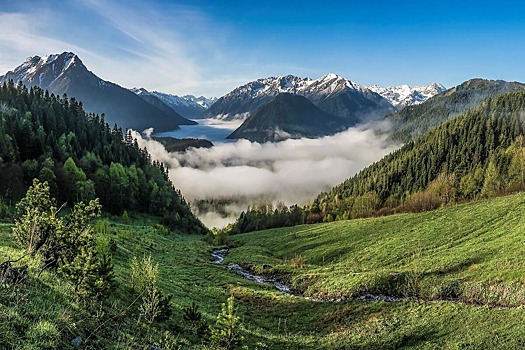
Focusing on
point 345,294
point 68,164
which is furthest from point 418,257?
point 68,164

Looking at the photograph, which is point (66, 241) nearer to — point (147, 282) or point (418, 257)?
point (147, 282)

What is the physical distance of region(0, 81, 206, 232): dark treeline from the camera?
4397 inches

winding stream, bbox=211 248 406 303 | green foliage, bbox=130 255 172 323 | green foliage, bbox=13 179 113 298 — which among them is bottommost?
winding stream, bbox=211 248 406 303

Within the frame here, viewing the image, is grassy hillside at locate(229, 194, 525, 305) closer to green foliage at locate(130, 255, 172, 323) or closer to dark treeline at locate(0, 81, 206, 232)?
green foliage at locate(130, 255, 172, 323)

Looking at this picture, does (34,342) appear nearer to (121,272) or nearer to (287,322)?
(121,272)

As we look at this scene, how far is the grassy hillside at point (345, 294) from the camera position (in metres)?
18.8

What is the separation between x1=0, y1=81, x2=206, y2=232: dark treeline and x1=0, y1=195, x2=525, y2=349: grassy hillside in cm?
4923

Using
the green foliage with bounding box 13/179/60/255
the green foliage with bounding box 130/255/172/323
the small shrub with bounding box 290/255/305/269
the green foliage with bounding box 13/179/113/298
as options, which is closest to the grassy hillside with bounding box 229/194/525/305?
the small shrub with bounding box 290/255/305/269

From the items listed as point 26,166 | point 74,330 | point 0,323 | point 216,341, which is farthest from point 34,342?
point 26,166

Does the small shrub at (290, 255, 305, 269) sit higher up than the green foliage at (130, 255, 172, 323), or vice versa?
the green foliage at (130, 255, 172, 323)

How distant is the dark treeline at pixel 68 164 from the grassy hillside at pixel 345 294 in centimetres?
4923

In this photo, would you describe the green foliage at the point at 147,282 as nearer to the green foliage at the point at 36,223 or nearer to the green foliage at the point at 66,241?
the green foliage at the point at 66,241

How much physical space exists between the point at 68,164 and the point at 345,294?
361 ft

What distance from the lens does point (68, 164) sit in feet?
408
